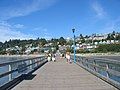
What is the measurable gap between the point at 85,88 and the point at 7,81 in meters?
3.59

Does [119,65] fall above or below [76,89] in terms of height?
above

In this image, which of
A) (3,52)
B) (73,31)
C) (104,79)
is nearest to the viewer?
(104,79)

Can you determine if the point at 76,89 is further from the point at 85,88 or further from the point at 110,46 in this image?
the point at 110,46

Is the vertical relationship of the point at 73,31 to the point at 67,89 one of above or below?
above

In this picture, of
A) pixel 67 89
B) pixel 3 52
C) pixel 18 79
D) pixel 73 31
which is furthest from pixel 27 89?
Result: pixel 3 52

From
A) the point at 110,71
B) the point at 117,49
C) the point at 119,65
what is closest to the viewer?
the point at 119,65

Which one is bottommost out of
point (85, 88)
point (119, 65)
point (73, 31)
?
point (85, 88)

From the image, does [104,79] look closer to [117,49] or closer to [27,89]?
[27,89]

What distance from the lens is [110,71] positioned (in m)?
13.8

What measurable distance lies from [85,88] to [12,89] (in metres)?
2.95

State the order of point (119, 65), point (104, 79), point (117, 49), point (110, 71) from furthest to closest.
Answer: point (117, 49)
point (104, 79)
point (110, 71)
point (119, 65)

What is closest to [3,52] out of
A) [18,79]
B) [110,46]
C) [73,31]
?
[110,46]

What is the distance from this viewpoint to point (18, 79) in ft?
52.7

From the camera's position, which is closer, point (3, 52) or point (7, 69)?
point (7, 69)
